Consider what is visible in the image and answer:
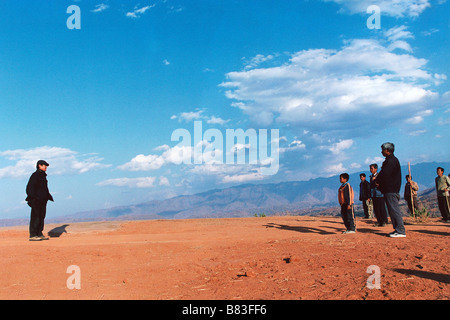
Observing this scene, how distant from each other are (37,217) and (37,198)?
637 mm

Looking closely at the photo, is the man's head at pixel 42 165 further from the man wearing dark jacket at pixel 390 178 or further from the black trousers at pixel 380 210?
the black trousers at pixel 380 210

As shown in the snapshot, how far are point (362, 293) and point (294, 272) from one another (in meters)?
1.56

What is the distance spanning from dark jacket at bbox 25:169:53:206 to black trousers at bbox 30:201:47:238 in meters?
0.15

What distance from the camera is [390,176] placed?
994 centimetres

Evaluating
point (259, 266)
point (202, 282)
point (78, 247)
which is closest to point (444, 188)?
point (259, 266)

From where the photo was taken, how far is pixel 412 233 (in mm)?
10219

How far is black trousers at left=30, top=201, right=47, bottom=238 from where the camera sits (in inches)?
456

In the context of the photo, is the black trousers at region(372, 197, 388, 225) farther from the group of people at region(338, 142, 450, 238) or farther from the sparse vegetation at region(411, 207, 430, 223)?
the sparse vegetation at region(411, 207, 430, 223)

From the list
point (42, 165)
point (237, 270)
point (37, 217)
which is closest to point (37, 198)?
point (37, 217)

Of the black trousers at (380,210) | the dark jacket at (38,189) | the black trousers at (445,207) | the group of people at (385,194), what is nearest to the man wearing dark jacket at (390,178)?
the group of people at (385,194)

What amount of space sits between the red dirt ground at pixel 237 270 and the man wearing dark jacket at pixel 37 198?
7.93 ft

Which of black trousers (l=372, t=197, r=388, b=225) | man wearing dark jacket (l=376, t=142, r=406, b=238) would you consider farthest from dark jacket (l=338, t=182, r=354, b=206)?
black trousers (l=372, t=197, r=388, b=225)

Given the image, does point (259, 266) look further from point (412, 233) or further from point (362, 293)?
point (412, 233)
